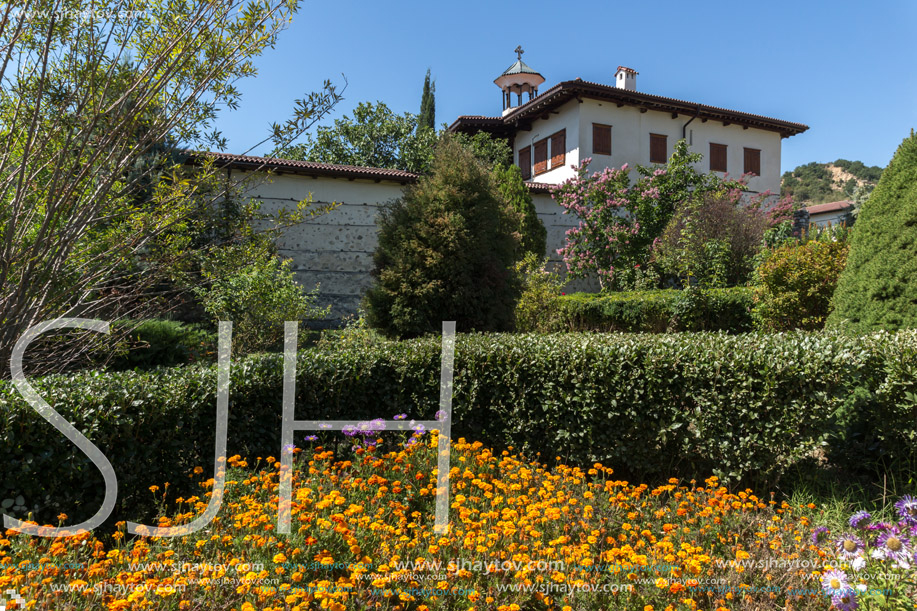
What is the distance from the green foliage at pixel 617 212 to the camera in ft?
52.7

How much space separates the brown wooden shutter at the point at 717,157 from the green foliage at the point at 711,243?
13.8 ft

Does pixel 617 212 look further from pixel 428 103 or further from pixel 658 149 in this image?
pixel 428 103

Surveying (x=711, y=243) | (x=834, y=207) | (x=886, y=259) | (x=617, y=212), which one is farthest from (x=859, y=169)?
(x=886, y=259)

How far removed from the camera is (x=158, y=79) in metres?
3.70

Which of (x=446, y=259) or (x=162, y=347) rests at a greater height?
(x=446, y=259)

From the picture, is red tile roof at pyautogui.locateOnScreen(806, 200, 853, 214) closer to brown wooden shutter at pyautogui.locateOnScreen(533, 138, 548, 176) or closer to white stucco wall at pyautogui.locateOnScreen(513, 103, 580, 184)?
white stucco wall at pyautogui.locateOnScreen(513, 103, 580, 184)

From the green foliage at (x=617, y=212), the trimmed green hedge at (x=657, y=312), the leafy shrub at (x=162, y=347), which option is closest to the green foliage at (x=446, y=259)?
the leafy shrub at (x=162, y=347)

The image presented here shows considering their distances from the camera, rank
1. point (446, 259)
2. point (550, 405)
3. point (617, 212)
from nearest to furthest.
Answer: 1. point (550, 405)
2. point (446, 259)
3. point (617, 212)

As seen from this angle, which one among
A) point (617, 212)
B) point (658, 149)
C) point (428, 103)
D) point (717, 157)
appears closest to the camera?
point (617, 212)

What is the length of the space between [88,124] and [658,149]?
59.3 feet

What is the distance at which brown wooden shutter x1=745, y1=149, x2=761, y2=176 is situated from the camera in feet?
66.6

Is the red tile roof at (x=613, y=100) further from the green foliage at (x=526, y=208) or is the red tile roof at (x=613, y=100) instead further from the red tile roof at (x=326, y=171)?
the red tile roof at (x=326, y=171)

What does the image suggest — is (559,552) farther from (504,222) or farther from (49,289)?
(504,222)

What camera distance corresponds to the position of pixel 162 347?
7.48 m
